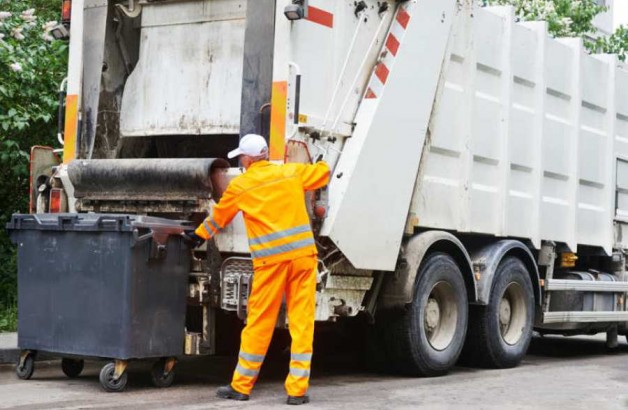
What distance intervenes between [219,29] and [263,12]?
67 cm

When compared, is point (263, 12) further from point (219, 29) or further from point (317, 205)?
point (317, 205)

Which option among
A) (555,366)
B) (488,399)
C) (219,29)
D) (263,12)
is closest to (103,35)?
(219,29)

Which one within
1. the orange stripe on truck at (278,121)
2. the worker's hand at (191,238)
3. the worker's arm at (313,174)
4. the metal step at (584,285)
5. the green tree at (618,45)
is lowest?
the metal step at (584,285)

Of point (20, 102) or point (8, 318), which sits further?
point (20, 102)

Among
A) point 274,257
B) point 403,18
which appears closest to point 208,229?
point 274,257

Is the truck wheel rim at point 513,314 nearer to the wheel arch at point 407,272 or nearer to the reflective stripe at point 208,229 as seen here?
the wheel arch at point 407,272

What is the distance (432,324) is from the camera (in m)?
7.93

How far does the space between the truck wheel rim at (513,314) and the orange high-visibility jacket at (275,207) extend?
2769 mm

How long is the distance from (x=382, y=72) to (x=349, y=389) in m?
2.00

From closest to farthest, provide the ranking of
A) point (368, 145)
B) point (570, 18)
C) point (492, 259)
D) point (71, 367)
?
1. point (368, 145)
2. point (71, 367)
3. point (492, 259)
4. point (570, 18)

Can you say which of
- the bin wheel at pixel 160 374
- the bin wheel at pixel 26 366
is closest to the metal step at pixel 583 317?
the bin wheel at pixel 160 374

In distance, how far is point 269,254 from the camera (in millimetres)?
6422

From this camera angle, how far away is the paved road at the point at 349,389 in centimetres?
634

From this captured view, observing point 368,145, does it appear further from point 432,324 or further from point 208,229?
point 432,324
